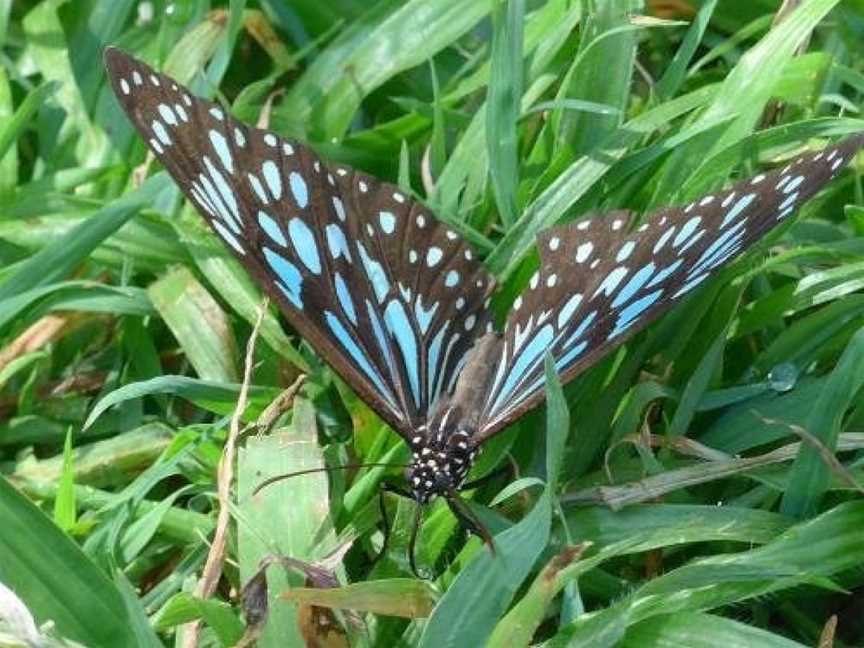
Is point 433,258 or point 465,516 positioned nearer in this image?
point 465,516

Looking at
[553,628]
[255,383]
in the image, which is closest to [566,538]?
[553,628]

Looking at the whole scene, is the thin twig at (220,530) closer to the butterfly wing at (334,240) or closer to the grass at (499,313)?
the grass at (499,313)

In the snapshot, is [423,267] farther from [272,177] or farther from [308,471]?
[308,471]

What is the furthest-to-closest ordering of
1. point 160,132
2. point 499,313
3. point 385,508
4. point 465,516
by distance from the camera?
1. point 499,313
2. point 160,132
3. point 385,508
4. point 465,516

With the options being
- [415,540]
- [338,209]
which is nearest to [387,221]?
[338,209]

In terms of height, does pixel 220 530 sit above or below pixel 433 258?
below

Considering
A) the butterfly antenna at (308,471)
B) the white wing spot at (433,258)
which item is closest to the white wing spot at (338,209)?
the white wing spot at (433,258)

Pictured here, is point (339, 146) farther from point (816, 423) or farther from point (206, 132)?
point (816, 423)
